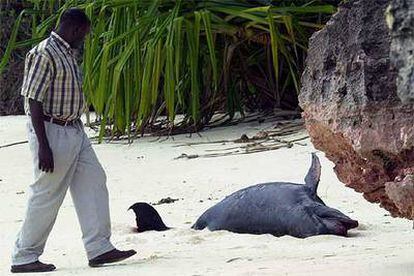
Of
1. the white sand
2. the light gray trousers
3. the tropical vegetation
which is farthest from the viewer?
the tropical vegetation

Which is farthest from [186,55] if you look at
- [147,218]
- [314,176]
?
[314,176]

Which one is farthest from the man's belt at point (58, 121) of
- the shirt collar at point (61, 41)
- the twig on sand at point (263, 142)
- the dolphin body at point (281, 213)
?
the twig on sand at point (263, 142)

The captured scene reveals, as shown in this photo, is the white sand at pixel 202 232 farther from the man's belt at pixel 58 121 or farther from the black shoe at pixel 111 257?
the man's belt at pixel 58 121

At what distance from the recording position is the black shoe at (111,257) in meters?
5.20

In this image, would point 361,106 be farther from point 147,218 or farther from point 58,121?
point 147,218

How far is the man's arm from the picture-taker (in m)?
5.02

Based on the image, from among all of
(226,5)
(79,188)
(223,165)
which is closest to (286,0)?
(226,5)

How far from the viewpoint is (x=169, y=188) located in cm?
805

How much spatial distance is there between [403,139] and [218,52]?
23.6 feet

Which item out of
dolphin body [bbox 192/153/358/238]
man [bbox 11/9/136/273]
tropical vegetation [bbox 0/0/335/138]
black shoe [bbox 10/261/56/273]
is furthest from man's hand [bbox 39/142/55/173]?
tropical vegetation [bbox 0/0/335/138]

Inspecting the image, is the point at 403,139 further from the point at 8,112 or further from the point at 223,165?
the point at 8,112

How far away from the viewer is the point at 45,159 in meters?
5.02

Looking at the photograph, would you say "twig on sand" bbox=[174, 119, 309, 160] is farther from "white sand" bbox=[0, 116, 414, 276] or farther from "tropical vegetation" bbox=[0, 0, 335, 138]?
"tropical vegetation" bbox=[0, 0, 335, 138]

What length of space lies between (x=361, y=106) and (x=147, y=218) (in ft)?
8.18
